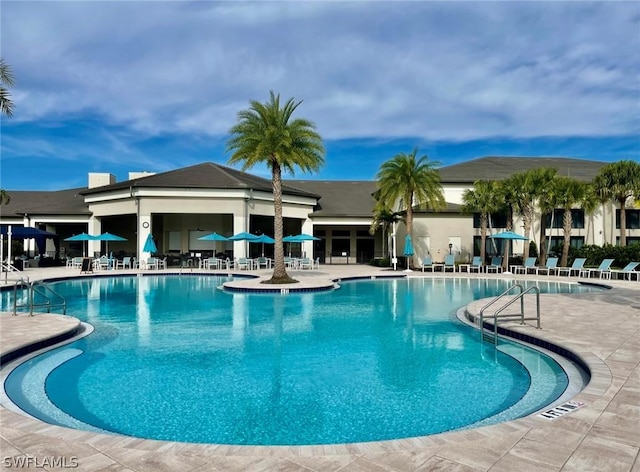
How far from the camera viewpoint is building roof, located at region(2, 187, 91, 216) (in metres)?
35.4

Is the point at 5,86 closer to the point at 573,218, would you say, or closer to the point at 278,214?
the point at 278,214

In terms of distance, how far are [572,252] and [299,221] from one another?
857 inches

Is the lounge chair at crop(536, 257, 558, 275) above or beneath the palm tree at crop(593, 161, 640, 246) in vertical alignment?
beneath

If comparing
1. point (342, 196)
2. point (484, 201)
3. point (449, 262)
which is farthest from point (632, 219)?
point (342, 196)

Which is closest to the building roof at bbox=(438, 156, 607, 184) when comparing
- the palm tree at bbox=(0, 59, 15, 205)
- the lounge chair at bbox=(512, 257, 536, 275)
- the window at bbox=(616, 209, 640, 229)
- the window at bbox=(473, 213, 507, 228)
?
the window at bbox=(473, 213, 507, 228)

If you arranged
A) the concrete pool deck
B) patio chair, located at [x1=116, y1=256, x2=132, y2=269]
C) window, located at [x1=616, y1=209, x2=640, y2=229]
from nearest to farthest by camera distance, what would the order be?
the concrete pool deck, patio chair, located at [x1=116, y1=256, x2=132, y2=269], window, located at [x1=616, y1=209, x2=640, y2=229]

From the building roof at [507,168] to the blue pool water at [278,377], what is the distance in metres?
25.4

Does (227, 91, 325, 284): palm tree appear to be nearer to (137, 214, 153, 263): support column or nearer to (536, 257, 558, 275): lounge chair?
(137, 214, 153, 263): support column

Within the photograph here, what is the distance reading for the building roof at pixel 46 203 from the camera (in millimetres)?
35406

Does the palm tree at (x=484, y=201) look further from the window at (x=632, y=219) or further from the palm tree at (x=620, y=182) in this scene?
the window at (x=632, y=219)

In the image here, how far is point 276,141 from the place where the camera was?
19.4 m

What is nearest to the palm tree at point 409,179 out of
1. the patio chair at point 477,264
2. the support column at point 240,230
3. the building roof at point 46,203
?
the patio chair at point 477,264

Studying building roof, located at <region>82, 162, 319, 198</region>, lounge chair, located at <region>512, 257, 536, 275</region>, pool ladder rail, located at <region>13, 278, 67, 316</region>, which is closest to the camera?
pool ladder rail, located at <region>13, 278, 67, 316</region>

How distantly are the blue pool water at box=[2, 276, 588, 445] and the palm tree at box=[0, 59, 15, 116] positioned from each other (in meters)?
10.2
